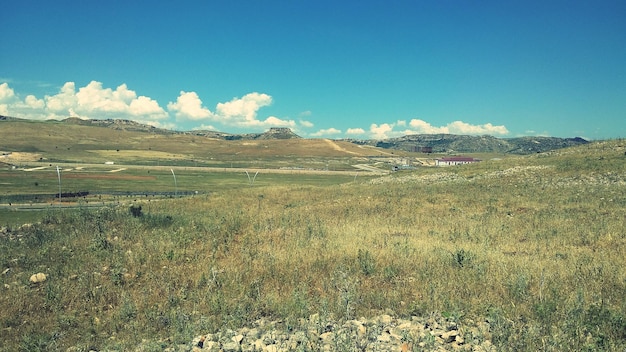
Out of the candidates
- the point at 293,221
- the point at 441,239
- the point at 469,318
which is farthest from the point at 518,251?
the point at 293,221

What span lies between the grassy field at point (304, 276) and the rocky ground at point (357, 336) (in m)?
0.31

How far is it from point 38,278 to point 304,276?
25.2 feet

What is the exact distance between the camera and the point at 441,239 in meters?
15.9

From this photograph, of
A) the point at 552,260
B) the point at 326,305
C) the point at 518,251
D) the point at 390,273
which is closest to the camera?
the point at 326,305

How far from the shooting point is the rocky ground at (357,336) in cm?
652

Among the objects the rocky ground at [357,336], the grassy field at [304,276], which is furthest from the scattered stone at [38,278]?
the rocky ground at [357,336]

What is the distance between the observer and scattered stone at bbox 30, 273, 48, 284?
33.9ft

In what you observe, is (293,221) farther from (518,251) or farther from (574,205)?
(574,205)

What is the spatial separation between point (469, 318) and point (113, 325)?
7.88 metres

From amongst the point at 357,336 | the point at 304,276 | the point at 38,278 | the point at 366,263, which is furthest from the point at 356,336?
the point at 38,278

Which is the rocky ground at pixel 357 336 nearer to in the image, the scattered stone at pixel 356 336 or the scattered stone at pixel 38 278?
the scattered stone at pixel 356 336

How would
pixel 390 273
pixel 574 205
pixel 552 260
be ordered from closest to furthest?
pixel 390 273
pixel 552 260
pixel 574 205

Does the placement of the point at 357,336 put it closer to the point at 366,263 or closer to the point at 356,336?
the point at 356,336

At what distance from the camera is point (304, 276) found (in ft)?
34.2
